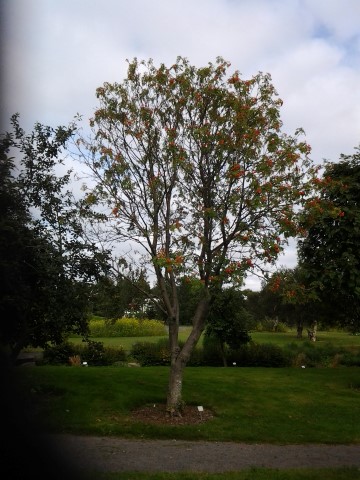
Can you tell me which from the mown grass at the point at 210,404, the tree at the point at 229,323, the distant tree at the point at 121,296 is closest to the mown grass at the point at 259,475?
the mown grass at the point at 210,404

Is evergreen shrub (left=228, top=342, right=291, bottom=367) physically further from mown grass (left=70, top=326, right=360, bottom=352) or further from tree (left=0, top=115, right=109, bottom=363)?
tree (left=0, top=115, right=109, bottom=363)

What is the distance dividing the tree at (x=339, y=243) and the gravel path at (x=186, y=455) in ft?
15.5

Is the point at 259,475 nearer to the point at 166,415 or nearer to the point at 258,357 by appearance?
the point at 166,415

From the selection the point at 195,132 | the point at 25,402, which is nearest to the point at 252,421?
the point at 25,402

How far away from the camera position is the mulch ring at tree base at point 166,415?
32.1ft

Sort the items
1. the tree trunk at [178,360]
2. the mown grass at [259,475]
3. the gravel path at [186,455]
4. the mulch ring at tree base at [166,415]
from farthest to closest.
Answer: the tree trunk at [178,360], the mulch ring at tree base at [166,415], the gravel path at [186,455], the mown grass at [259,475]

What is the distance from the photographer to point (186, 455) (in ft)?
24.6

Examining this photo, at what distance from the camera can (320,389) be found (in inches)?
569

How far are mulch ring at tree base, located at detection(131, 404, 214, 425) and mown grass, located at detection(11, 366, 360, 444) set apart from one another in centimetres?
24

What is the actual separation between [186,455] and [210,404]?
13.4 feet

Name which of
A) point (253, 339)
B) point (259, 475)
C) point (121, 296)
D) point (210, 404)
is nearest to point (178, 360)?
point (210, 404)

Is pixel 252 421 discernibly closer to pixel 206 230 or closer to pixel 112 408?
pixel 112 408

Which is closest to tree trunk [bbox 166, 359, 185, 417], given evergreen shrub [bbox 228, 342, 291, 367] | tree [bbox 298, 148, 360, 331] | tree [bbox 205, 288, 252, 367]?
tree [bbox 298, 148, 360, 331]

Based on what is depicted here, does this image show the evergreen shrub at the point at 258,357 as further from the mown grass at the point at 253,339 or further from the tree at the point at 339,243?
the tree at the point at 339,243
